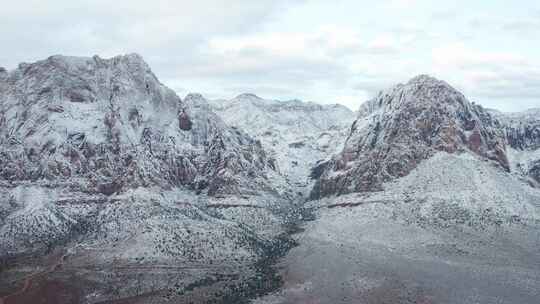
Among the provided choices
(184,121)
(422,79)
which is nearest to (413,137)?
(422,79)

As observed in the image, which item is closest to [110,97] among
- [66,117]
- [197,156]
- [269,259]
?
[66,117]

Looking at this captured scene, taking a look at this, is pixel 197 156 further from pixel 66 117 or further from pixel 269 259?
pixel 269 259

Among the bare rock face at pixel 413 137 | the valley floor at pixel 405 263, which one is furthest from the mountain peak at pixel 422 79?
the valley floor at pixel 405 263

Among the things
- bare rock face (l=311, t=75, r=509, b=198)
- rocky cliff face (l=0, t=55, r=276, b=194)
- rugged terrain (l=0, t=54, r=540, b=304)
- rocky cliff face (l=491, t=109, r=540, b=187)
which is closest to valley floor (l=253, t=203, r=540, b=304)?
rugged terrain (l=0, t=54, r=540, b=304)

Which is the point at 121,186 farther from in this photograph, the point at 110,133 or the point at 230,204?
the point at 230,204

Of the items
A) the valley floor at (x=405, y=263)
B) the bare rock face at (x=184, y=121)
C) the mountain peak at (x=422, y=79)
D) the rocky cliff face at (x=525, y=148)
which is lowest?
the valley floor at (x=405, y=263)

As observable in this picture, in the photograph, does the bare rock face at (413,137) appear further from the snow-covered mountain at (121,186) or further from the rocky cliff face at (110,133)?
the rocky cliff face at (110,133)

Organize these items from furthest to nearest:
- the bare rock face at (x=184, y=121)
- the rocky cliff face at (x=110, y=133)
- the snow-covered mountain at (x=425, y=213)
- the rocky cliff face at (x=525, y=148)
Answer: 1. the bare rock face at (x=184, y=121)
2. the rocky cliff face at (x=525, y=148)
3. the rocky cliff face at (x=110, y=133)
4. the snow-covered mountain at (x=425, y=213)
